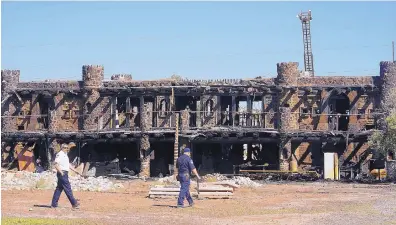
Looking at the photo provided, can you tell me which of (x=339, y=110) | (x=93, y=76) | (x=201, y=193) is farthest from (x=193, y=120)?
(x=201, y=193)

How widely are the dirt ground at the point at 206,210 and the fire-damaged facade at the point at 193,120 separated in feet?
56.0

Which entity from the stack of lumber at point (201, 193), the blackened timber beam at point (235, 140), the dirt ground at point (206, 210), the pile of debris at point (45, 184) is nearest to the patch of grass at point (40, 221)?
the dirt ground at point (206, 210)

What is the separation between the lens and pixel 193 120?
144 ft

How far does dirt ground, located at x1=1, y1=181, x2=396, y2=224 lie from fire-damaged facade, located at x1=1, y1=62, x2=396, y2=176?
17.1 meters

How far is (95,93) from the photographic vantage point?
43.8 meters

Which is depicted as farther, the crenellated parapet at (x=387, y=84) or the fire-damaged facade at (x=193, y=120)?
the fire-damaged facade at (x=193, y=120)

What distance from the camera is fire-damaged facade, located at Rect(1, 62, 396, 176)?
41.3 metres

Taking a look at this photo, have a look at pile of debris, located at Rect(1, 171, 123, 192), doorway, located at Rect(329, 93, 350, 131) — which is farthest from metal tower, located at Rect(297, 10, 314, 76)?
pile of debris, located at Rect(1, 171, 123, 192)

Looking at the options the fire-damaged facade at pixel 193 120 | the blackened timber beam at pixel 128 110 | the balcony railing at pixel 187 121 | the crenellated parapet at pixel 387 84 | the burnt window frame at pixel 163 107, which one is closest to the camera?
the crenellated parapet at pixel 387 84

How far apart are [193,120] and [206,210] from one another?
25.9 metres

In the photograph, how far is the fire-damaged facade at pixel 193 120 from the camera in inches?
1625

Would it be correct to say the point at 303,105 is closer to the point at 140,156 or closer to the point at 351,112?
the point at 351,112

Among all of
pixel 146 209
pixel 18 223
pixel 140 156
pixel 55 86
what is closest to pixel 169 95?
pixel 140 156

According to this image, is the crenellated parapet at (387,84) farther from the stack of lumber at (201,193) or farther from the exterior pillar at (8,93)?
the exterior pillar at (8,93)
